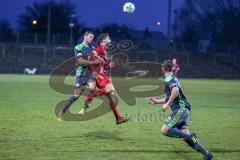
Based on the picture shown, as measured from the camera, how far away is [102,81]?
520 inches

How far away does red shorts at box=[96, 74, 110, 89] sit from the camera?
13180mm

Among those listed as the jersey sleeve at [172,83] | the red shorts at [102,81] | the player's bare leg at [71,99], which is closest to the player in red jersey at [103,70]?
the red shorts at [102,81]

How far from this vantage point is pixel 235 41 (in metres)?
85.4

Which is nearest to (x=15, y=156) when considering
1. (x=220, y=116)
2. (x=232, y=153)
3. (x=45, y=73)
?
(x=232, y=153)

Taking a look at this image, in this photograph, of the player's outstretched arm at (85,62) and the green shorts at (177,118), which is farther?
the player's outstretched arm at (85,62)

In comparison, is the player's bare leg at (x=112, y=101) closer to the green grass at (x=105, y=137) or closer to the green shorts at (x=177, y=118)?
the green grass at (x=105, y=137)

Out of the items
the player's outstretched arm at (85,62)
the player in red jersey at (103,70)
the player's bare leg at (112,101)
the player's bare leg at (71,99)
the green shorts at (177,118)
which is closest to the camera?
the green shorts at (177,118)

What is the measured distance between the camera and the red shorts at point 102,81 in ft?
43.2

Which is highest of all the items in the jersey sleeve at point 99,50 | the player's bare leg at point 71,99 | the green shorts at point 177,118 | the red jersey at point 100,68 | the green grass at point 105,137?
the jersey sleeve at point 99,50

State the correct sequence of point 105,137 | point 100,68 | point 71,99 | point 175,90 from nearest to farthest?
point 175,90
point 105,137
point 100,68
point 71,99

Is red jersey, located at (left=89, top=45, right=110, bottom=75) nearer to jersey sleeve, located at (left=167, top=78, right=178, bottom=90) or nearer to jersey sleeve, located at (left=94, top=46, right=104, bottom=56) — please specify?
jersey sleeve, located at (left=94, top=46, right=104, bottom=56)

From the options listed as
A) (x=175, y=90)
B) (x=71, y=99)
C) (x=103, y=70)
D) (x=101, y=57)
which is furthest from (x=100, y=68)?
(x=175, y=90)

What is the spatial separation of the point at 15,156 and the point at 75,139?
2275mm

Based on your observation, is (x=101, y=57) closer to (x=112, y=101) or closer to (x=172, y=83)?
(x=112, y=101)
